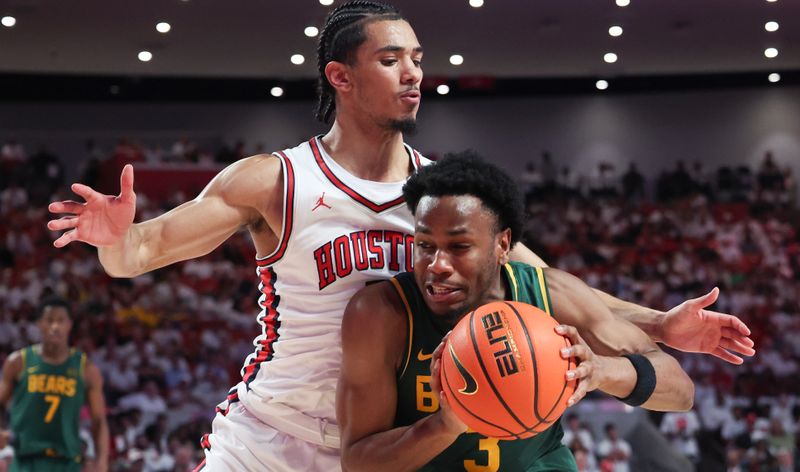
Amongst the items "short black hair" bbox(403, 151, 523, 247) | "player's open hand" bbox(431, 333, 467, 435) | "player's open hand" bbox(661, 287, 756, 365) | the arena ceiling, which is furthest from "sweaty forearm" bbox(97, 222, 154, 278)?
the arena ceiling

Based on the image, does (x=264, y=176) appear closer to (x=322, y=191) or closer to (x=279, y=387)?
(x=322, y=191)

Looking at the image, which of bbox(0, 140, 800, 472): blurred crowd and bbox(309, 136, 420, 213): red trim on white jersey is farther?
bbox(0, 140, 800, 472): blurred crowd

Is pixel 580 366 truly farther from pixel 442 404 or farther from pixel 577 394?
pixel 442 404

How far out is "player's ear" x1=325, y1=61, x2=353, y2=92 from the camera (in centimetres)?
387

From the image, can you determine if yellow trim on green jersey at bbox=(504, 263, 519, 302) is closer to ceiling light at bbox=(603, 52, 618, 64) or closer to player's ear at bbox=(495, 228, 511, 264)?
player's ear at bbox=(495, 228, 511, 264)

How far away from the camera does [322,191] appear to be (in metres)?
3.69

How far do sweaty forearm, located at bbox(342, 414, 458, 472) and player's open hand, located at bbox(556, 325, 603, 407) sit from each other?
364mm

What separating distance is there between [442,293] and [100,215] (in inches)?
41.7

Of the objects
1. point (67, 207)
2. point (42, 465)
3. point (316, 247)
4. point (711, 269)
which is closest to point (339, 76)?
point (316, 247)

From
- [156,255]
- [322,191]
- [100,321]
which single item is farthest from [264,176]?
[100,321]

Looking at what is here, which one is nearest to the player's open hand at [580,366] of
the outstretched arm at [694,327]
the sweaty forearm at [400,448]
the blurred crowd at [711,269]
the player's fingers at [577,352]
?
the player's fingers at [577,352]

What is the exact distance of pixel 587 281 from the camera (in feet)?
48.6

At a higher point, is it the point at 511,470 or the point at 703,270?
the point at 703,270

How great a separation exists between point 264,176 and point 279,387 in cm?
72
